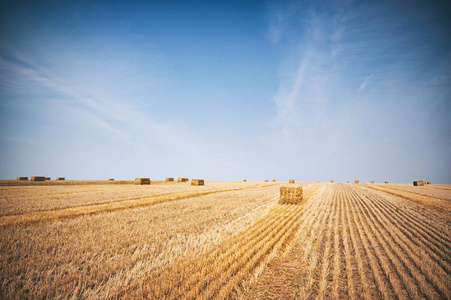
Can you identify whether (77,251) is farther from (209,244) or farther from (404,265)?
(404,265)

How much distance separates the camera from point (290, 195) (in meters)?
16.5

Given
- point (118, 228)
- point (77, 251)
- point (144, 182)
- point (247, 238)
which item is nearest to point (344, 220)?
point (247, 238)

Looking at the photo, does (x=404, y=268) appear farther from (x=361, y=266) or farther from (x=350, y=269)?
(x=350, y=269)

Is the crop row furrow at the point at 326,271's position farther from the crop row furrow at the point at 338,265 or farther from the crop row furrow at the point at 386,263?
the crop row furrow at the point at 386,263

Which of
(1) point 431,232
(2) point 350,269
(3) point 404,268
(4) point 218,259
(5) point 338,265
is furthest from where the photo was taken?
(1) point 431,232

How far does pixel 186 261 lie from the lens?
17.9 ft

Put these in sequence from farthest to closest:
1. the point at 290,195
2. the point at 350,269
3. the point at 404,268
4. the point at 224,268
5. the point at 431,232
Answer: the point at 290,195, the point at 431,232, the point at 404,268, the point at 350,269, the point at 224,268

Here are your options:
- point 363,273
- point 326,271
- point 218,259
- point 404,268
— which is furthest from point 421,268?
point 218,259

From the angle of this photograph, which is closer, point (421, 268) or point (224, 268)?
point (224, 268)

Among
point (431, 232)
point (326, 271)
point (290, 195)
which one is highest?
point (290, 195)

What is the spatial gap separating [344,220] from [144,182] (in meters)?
40.5

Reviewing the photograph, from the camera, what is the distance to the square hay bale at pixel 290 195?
53.4ft

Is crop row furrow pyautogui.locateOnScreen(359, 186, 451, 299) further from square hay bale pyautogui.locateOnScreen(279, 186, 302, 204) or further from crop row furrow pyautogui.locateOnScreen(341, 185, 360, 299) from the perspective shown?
square hay bale pyautogui.locateOnScreen(279, 186, 302, 204)

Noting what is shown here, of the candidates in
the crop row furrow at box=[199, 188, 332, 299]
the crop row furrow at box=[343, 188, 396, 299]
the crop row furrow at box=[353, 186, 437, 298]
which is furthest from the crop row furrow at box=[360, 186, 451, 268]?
the crop row furrow at box=[199, 188, 332, 299]
